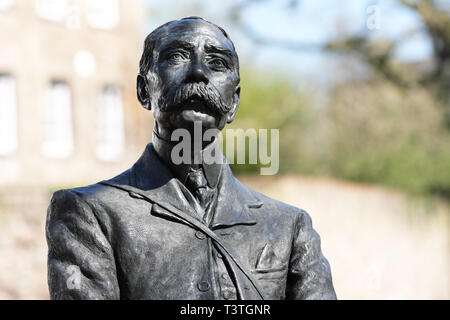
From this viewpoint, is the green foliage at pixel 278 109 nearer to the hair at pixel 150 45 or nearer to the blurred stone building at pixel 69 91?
the blurred stone building at pixel 69 91

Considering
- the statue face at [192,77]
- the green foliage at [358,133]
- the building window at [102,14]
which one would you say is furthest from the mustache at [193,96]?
the building window at [102,14]

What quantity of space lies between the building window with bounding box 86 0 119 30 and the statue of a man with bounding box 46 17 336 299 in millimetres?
21553

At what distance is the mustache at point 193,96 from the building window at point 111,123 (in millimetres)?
21546


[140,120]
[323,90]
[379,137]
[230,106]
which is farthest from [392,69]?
[230,106]

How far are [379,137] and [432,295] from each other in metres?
3.97

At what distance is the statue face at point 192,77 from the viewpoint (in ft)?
11.9

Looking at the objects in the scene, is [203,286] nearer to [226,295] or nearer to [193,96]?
[226,295]

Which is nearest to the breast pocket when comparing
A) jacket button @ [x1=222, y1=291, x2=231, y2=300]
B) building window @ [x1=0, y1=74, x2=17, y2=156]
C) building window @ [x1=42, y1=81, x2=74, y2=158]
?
jacket button @ [x1=222, y1=291, x2=231, y2=300]

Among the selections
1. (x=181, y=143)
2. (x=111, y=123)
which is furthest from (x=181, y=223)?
(x=111, y=123)

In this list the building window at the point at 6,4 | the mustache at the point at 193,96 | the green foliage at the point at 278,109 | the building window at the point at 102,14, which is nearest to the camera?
the mustache at the point at 193,96

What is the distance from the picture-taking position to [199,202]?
150 inches

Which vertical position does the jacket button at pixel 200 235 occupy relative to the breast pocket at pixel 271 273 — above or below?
above

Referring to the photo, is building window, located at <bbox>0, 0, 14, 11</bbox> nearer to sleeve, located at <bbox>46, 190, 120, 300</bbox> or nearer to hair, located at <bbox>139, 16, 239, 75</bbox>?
hair, located at <bbox>139, 16, 239, 75</bbox>

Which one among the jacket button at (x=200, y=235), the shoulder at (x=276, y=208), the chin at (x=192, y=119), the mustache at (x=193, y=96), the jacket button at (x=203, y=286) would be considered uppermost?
the mustache at (x=193, y=96)
